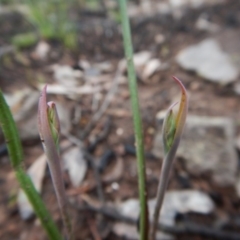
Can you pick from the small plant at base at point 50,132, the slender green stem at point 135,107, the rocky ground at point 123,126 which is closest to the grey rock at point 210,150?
the rocky ground at point 123,126

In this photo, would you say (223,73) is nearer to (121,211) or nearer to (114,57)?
(114,57)

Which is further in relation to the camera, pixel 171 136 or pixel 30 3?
pixel 30 3

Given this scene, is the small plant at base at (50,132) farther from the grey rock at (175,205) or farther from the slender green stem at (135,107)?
the grey rock at (175,205)

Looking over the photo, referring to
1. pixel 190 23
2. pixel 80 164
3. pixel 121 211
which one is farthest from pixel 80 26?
pixel 121 211

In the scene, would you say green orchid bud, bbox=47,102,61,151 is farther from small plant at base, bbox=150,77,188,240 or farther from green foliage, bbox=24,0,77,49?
green foliage, bbox=24,0,77,49

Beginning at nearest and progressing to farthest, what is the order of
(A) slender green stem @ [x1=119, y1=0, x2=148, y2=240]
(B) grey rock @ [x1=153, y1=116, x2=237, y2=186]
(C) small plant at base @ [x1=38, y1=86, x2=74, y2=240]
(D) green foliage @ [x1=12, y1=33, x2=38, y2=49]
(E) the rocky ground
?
1. (C) small plant at base @ [x1=38, y1=86, x2=74, y2=240]
2. (A) slender green stem @ [x1=119, y1=0, x2=148, y2=240]
3. (E) the rocky ground
4. (B) grey rock @ [x1=153, y1=116, x2=237, y2=186]
5. (D) green foliage @ [x1=12, y1=33, x2=38, y2=49]

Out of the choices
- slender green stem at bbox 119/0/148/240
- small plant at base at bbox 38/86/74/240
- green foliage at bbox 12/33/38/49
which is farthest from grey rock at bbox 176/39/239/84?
small plant at base at bbox 38/86/74/240

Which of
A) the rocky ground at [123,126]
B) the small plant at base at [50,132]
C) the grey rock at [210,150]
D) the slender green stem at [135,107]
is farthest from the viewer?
the grey rock at [210,150]
